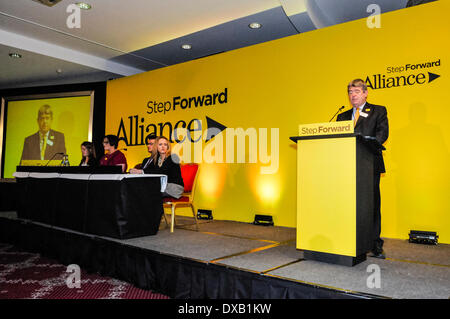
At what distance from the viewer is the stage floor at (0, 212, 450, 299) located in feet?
6.64

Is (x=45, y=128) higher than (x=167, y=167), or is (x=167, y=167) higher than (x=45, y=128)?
(x=45, y=128)

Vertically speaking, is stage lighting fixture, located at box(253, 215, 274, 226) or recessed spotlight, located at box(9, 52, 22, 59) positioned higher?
recessed spotlight, located at box(9, 52, 22, 59)

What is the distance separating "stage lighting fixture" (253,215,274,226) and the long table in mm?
1726

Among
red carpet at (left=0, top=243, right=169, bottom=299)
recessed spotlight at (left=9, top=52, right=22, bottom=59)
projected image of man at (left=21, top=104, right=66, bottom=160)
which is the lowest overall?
red carpet at (left=0, top=243, right=169, bottom=299)

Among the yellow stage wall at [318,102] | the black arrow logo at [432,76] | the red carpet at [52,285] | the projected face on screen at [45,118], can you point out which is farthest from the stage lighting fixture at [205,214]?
the projected face on screen at [45,118]

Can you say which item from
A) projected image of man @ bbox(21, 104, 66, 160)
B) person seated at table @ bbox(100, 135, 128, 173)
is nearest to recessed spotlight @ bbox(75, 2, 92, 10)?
person seated at table @ bbox(100, 135, 128, 173)

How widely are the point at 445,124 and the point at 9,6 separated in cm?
624

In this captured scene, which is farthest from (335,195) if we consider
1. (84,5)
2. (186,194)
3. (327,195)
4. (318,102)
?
(84,5)

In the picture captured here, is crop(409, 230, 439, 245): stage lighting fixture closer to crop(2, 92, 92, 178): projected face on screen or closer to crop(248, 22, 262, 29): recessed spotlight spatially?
crop(248, 22, 262, 29): recessed spotlight

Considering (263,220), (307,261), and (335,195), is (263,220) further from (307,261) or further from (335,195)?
(335,195)

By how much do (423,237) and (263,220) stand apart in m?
2.05

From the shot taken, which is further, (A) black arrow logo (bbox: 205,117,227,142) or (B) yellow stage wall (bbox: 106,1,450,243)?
(A) black arrow logo (bbox: 205,117,227,142)

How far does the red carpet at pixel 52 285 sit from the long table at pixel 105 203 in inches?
18.0

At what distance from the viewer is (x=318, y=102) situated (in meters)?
4.64
